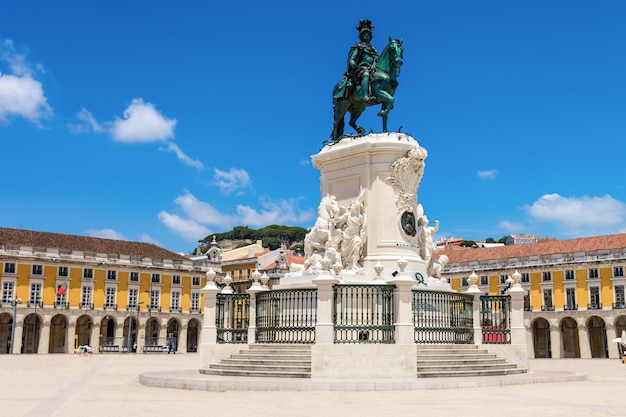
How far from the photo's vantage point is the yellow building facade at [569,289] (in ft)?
202

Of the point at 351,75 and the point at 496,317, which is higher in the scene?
the point at 351,75

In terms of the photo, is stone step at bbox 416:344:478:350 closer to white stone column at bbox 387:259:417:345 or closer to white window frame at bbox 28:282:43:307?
white stone column at bbox 387:259:417:345

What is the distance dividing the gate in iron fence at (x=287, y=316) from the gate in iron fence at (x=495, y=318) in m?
4.55

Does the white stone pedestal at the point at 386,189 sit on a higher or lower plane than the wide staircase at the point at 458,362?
higher

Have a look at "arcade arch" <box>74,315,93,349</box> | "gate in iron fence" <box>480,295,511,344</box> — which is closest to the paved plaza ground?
"gate in iron fence" <box>480,295,511,344</box>

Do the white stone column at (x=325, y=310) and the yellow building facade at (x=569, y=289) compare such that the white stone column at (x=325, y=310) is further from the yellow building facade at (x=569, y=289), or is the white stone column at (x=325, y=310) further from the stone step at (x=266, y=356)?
the yellow building facade at (x=569, y=289)

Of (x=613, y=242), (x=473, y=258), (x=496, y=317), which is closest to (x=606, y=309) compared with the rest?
(x=613, y=242)

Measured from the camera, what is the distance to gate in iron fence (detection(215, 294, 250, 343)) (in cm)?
1783

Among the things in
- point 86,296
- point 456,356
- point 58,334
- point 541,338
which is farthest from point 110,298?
point 456,356

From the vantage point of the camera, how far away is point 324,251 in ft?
59.4

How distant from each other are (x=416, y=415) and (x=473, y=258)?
6584 cm

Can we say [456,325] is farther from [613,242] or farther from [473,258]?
[473,258]

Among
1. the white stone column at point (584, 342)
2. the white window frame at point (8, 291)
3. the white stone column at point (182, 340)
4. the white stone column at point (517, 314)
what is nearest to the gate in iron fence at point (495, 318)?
the white stone column at point (517, 314)

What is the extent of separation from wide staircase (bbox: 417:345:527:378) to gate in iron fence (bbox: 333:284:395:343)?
864 mm
